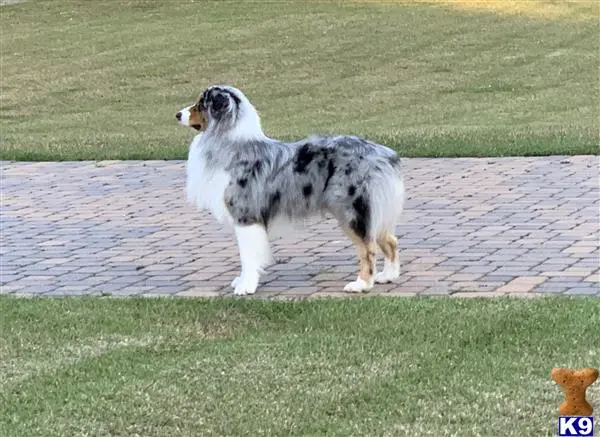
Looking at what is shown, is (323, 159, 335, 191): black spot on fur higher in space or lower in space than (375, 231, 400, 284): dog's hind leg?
higher

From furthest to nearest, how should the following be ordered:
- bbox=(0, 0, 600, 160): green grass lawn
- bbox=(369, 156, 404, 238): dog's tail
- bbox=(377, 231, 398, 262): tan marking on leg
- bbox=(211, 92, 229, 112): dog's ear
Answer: bbox=(0, 0, 600, 160): green grass lawn, bbox=(377, 231, 398, 262): tan marking on leg, bbox=(211, 92, 229, 112): dog's ear, bbox=(369, 156, 404, 238): dog's tail

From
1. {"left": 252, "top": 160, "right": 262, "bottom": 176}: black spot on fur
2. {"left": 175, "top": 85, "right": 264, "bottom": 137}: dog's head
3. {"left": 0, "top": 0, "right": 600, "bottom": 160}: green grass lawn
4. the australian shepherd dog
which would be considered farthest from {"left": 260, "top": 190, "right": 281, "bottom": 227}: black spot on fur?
{"left": 0, "top": 0, "right": 600, "bottom": 160}: green grass lawn

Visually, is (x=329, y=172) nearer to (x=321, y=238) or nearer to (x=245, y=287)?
(x=245, y=287)

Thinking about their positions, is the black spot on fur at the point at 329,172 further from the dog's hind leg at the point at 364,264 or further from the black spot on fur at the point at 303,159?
the dog's hind leg at the point at 364,264

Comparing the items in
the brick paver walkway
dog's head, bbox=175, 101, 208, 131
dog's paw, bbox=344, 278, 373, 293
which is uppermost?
dog's head, bbox=175, 101, 208, 131

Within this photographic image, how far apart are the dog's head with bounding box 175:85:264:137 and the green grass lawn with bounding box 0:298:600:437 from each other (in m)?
1.19

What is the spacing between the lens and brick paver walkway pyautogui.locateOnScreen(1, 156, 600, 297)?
8164 millimetres

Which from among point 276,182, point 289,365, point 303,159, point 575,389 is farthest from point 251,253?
point 575,389

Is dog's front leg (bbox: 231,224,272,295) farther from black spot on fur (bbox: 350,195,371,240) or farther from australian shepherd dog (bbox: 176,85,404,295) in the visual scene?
black spot on fur (bbox: 350,195,371,240)

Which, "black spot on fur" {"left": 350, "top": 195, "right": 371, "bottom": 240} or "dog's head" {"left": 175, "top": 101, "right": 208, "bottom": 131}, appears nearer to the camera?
"black spot on fur" {"left": 350, "top": 195, "right": 371, "bottom": 240}

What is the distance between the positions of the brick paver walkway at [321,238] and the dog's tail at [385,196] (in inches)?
19.3

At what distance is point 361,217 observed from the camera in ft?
25.5

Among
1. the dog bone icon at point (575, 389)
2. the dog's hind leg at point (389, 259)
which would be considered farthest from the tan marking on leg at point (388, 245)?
the dog bone icon at point (575, 389)

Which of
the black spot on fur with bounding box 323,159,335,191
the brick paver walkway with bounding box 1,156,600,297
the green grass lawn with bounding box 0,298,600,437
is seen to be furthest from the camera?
the brick paver walkway with bounding box 1,156,600,297
